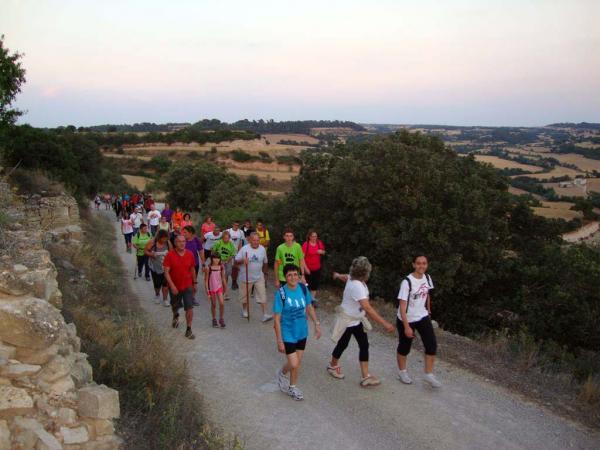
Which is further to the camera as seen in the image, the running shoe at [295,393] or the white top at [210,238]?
the white top at [210,238]

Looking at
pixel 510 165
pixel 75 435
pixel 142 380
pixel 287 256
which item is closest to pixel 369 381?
pixel 287 256

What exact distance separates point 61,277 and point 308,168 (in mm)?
8721

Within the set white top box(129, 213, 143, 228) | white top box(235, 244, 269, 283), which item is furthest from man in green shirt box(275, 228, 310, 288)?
white top box(129, 213, 143, 228)

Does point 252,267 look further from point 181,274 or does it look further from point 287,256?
point 181,274

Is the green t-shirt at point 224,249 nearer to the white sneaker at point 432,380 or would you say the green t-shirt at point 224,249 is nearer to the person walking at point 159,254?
the person walking at point 159,254

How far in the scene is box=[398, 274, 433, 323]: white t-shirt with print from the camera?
6.00 meters

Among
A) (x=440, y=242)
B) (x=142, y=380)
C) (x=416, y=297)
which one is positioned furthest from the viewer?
(x=440, y=242)

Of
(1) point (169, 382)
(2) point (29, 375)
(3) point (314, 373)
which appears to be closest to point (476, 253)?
(3) point (314, 373)

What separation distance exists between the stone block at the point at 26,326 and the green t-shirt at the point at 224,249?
18.3 feet

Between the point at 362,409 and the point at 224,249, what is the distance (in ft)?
16.0

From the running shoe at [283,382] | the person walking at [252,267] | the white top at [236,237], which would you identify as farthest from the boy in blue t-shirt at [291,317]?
the white top at [236,237]

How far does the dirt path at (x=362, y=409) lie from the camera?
16.8ft

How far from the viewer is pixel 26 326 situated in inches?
153

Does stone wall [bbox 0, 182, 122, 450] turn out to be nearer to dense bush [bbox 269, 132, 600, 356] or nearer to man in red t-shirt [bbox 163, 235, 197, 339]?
man in red t-shirt [bbox 163, 235, 197, 339]
